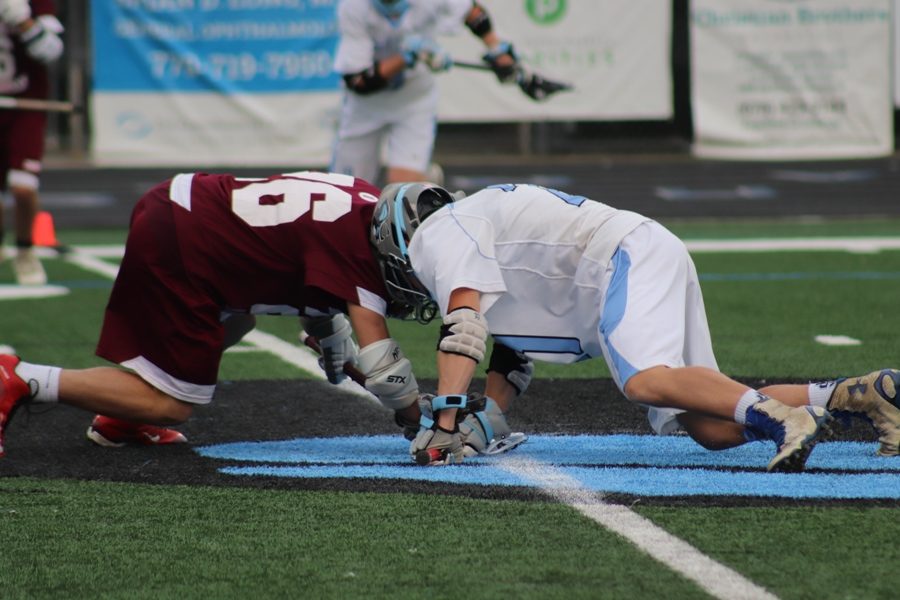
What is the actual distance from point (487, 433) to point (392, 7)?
438cm

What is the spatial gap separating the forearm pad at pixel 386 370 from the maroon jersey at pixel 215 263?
0.14 m

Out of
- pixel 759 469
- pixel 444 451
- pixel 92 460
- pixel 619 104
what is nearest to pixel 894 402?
pixel 759 469

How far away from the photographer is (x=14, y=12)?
8719 mm

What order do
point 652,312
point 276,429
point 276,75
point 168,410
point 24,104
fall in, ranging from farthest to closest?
point 276,75
point 24,104
point 276,429
point 168,410
point 652,312

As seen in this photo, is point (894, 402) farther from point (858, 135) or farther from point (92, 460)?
point (858, 135)

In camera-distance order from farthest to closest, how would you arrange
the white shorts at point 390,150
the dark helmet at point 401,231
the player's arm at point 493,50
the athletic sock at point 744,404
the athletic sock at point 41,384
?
the player's arm at point 493,50, the white shorts at point 390,150, the athletic sock at point 41,384, the dark helmet at point 401,231, the athletic sock at point 744,404

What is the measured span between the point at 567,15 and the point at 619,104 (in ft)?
3.04

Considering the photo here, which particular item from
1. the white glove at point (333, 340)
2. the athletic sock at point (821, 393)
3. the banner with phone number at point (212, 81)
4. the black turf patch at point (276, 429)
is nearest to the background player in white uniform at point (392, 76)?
the black turf patch at point (276, 429)

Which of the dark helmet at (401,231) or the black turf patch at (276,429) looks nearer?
the black turf patch at (276,429)

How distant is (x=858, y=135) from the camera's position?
13391 mm

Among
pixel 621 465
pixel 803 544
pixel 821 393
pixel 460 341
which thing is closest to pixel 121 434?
pixel 460 341

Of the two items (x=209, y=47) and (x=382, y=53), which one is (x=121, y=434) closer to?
(x=382, y=53)

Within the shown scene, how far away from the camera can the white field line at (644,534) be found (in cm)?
302

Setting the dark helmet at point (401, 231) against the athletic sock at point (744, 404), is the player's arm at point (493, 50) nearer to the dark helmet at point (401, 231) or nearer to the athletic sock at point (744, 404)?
the dark helmet at point (401, 231)
